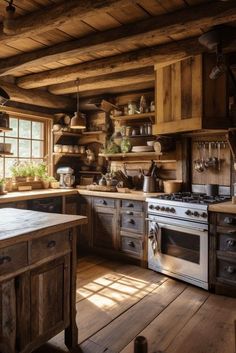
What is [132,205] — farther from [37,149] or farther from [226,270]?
[37,149]

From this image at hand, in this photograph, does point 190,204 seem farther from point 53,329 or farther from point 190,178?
point 53,329

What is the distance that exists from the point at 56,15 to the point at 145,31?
0.73 meters

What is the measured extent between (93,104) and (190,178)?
1.85 m

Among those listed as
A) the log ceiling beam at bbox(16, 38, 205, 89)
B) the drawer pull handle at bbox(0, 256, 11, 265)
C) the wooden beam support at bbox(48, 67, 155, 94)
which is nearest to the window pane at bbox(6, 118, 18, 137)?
the log ceiling beam at bbox(16, 38, 205, 89)

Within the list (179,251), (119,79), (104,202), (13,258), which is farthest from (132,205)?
(13,258)

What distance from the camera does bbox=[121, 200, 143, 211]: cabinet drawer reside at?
12.2 feet

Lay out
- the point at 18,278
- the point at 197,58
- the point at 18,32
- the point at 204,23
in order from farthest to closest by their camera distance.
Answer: the point at 197,58 → the point at 18,32 → the point at 204,23 → the point at 18,278

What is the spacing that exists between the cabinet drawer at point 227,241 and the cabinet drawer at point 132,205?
1.06m

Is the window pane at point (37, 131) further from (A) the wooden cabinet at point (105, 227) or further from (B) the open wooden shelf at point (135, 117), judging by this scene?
(A) the wooden cabinet at point (105, 227)

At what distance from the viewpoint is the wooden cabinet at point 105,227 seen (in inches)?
158

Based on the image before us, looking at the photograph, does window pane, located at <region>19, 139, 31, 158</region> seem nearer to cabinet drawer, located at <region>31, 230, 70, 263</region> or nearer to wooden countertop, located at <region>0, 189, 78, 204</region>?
wooden countertop, located at <region>0, 189, 78, 204</region>

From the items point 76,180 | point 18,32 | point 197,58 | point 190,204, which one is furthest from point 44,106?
point 190,204

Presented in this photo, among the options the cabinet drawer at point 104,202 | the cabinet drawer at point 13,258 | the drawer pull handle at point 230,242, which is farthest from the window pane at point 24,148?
the drawer pull handle at point 230,242

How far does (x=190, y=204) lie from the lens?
3143 millimetres
